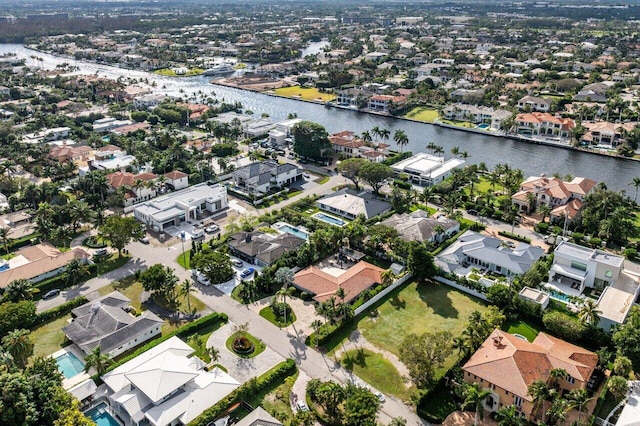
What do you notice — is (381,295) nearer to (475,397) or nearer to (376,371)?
(376,371)

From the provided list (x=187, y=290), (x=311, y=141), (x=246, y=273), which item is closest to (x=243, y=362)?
(x=187, y=290)

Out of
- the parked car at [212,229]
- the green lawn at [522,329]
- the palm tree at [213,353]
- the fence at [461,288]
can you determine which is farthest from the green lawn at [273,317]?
the green lawn at [522,329]

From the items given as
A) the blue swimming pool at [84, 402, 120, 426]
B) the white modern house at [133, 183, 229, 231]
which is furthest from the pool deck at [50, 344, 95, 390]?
A: the white modern house at [133, 183, 229, 231]

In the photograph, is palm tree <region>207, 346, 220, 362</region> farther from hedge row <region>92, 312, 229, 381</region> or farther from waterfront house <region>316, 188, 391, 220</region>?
waterfront house <region>316, 188, 391, 220</region>

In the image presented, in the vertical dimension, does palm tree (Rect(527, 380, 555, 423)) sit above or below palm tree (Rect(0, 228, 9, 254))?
above

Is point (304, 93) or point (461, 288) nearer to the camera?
point (461, 288)

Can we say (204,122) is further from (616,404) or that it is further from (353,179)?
(616,404)

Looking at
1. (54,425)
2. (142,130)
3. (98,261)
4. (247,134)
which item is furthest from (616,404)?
(142,130)
